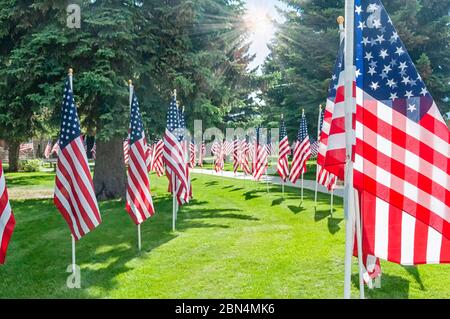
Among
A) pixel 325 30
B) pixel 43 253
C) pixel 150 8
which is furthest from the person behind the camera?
pixel 325 30

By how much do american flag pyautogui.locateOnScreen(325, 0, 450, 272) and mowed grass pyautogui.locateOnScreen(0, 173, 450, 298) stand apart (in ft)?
7.16

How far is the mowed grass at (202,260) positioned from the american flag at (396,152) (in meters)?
2.18

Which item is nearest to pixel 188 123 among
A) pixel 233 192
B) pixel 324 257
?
pixel 233 192

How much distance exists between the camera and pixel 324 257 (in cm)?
860

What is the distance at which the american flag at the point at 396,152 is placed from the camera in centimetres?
459

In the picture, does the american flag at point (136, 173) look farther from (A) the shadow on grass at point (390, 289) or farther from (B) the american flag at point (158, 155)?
(B) the american flag at point (158, 155)

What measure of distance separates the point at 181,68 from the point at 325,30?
35.6ft

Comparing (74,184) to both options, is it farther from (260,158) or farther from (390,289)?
(260,158)

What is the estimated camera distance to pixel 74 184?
7.00 m

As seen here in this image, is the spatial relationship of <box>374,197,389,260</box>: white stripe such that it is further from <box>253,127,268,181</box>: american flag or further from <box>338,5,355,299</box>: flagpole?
<box>253,127,268,181</box>: american flag

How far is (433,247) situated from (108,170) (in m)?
13.4

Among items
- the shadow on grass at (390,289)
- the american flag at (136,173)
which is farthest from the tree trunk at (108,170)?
the shadow on grass at (390,289)

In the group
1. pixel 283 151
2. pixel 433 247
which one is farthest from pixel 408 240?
pixel 283 151
